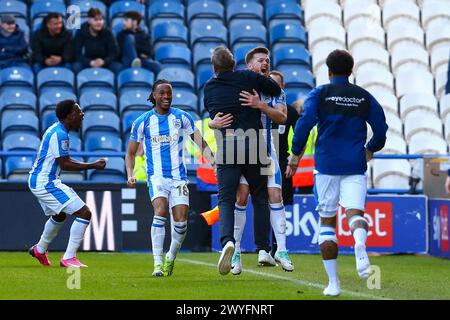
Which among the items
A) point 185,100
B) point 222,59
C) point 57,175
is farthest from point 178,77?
point 222,59

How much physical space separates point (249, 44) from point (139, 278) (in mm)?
9022

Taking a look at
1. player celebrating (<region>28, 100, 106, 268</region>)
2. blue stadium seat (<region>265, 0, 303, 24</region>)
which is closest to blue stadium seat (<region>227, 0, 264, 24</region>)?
blue stadium seat (<region>265, 0, 303, 24</region>)

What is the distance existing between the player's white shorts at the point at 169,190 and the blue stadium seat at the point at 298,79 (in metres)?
7.74

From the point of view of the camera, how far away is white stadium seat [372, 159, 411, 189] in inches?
684

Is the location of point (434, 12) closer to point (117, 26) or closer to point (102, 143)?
point (117, 26)

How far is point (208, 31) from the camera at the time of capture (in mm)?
19594

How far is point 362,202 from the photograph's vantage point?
9094 millimetres

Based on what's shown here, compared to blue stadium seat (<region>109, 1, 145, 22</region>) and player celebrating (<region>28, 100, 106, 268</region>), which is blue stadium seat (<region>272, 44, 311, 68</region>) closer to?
blue stadium seat (<region>109, 1, 145, 22</region>)

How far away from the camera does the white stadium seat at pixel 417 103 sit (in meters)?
18.8

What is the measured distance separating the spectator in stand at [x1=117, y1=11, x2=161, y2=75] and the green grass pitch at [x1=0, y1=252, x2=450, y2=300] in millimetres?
5000

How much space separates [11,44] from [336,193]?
33.9ft

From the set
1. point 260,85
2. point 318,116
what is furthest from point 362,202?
point 260,85

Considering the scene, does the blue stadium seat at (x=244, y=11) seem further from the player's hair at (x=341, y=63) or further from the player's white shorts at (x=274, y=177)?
the player's hair at (x=341, y=63)

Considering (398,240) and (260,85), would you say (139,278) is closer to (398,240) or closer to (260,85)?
(260,85)
